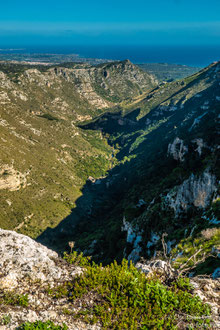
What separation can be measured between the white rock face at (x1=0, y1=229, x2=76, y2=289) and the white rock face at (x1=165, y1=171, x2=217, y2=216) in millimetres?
27447

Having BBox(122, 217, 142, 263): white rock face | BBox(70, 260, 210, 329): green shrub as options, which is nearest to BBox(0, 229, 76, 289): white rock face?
BBox(70, 260, 210, 329): green shrub

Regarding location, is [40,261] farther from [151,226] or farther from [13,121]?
[13,121]

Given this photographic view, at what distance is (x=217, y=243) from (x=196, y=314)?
11.5 metres

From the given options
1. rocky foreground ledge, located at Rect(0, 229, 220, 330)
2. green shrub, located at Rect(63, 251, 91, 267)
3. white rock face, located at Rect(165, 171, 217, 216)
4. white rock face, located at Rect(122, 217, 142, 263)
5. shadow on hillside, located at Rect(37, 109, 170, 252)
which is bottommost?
shadow on hillside, located at Rect(37, 109, 170, 252)

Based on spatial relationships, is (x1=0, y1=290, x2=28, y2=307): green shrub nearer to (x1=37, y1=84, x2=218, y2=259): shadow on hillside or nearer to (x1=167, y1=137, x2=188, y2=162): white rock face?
(x1=37, y1=84, x2=218, y2=259): shadow on hillside

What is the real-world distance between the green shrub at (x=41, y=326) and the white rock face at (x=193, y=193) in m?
29.3

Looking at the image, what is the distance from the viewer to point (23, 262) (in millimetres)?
9328

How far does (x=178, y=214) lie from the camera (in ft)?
120

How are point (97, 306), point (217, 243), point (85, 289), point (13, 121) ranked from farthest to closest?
1. point (13, 121)
2. point (217, 243)
3. point (85, 289)
4. point (97, 306)

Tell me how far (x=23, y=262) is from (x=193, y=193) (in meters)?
32.8

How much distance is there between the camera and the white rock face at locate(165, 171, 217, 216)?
110 ft

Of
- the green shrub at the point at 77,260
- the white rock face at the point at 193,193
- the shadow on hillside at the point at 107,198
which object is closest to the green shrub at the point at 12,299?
the green shrub at the point at 77,260

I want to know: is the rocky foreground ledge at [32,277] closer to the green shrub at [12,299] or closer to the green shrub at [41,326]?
the green shrub at [12,299]

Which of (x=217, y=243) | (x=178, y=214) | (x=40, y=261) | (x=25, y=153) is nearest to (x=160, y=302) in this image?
(x=40, y=261)
